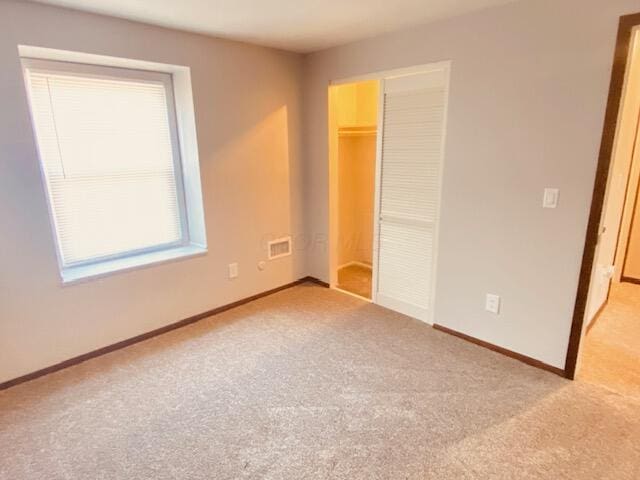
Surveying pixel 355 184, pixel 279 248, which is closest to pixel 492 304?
pixel 279 248

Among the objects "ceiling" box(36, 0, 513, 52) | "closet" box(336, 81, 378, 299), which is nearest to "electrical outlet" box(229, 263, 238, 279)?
"closet" box(336, 81, 378, 299)

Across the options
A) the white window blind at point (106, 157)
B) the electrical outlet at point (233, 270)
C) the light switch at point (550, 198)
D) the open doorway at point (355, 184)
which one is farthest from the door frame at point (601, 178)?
the white window blind at point (106, 157)

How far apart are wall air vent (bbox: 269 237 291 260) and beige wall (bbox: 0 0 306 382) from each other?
0.26ft

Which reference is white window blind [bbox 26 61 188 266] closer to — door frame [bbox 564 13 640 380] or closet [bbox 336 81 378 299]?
closet [bbox 336 81 378 299]

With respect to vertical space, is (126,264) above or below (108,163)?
below

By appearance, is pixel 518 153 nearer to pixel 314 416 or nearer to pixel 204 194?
pixel 314 416

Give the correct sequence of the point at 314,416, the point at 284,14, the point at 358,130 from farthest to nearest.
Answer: the point at 358,130 → the point at 284,14 → the point at 314,416

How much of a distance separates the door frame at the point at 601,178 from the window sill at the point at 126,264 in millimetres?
2720

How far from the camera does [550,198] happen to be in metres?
2.14

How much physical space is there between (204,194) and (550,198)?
2.50m

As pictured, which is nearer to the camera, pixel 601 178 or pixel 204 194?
pixel 601 178

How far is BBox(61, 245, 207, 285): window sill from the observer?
245cm

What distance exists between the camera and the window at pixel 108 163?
2.40m

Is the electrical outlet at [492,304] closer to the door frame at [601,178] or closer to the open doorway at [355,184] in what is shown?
the door frame at [601,178]
